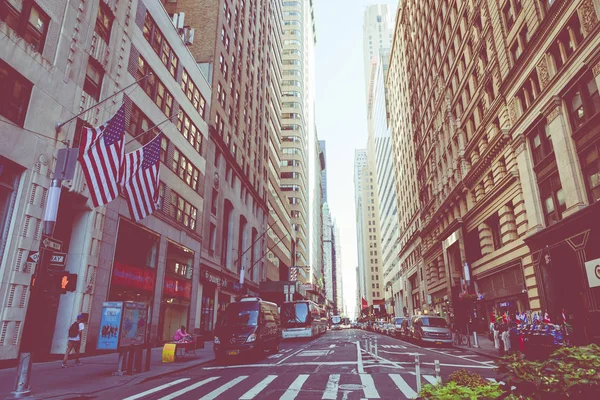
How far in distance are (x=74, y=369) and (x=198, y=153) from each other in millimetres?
23498

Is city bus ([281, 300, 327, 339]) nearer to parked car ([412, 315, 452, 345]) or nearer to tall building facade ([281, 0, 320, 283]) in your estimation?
parked car ([412, 315, 452, 345])

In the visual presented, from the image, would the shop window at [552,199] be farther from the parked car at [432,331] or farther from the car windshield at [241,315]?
the car windshield at [241,315]

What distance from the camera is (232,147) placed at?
46.1 metres

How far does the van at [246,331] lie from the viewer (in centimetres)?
1858

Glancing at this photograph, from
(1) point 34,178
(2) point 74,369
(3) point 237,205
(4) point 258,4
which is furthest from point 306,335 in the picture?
(4) point 258,4

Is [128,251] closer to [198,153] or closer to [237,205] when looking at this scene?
[198,153]

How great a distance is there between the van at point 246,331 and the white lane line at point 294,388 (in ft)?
19.6

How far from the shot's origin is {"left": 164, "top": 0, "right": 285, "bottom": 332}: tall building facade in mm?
39312

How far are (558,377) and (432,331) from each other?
25.9m

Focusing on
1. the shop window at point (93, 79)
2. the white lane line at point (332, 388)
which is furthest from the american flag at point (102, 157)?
the white lane line at point (332, 388)

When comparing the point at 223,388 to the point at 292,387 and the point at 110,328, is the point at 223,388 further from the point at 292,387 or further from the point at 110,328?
the point at 110,328

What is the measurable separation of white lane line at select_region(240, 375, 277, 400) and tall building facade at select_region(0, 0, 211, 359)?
17.5 feet

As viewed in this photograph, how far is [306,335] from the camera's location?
37.8m

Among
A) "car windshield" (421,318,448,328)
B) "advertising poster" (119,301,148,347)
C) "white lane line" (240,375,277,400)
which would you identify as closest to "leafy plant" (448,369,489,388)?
"white lane line" (240,375,277,400)
